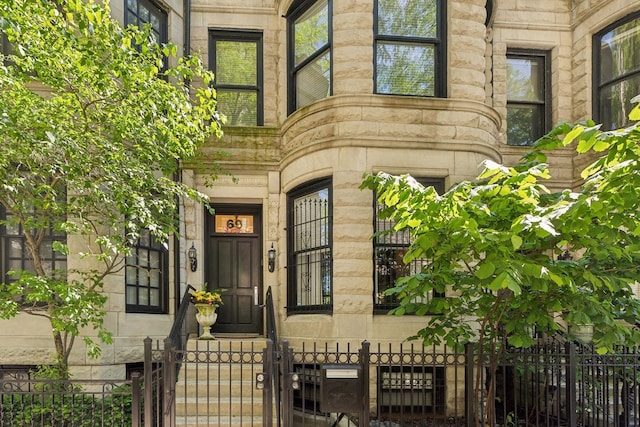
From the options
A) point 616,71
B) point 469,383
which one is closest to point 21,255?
point 469,383

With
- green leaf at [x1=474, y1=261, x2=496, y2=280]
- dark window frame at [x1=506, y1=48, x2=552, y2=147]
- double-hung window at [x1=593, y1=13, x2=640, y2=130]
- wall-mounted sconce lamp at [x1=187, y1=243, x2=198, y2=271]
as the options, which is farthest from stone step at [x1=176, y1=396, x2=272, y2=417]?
double-hung window at [x1=593, y1=13, x2=640, y2=130]

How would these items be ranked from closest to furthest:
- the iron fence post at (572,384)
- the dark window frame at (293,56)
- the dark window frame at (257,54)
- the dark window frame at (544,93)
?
the iron fence post at (572,384), the dark window frame at (293,56), the dark window frame at (257,54), the dark window frame at (544,93)

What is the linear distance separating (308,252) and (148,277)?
9.78 ft

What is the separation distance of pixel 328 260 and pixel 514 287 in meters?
3.97

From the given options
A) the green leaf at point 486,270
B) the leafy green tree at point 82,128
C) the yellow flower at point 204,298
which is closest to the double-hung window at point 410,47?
the leafy green tree at point 82,128

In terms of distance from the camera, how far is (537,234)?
3.79 metres

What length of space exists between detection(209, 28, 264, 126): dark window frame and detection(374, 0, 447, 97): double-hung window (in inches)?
109

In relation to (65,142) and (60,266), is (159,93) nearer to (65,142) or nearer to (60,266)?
(65,142)

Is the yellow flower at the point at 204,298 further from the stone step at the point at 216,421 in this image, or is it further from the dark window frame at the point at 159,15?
the dark window frame at the point at 159,15

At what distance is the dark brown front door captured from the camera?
29.4ft

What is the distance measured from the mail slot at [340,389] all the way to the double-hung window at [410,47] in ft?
14.6

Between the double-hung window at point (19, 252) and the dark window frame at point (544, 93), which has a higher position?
the dark window frame at point (544, 93)

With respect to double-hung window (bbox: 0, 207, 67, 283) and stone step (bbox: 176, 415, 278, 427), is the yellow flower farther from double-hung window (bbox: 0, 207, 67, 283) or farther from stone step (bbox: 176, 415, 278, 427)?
double-hung window (bbox: 0, 207, 67, 283)

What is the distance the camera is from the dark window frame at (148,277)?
25.7 ft
